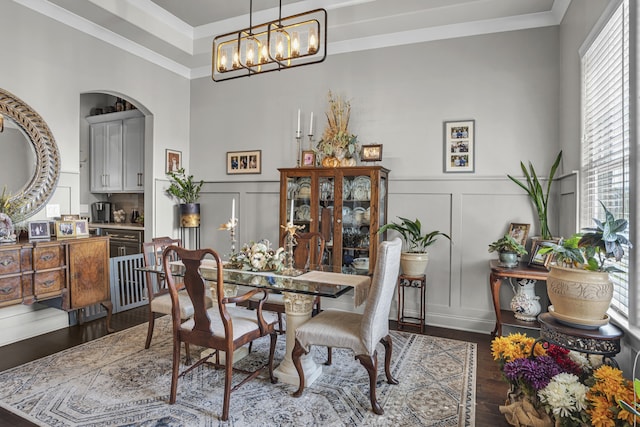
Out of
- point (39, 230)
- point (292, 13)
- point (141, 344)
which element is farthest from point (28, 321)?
point (292, 13)

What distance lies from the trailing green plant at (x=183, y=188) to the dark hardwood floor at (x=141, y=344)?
1.48m

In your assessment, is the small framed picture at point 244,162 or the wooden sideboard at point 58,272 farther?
the small framed picture at point 244,162

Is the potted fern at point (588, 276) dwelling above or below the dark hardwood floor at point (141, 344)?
above

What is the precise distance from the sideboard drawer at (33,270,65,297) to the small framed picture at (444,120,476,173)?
383cm

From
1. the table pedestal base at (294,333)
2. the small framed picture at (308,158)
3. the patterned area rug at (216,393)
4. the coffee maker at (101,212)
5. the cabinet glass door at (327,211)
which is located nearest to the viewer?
the patterned area rug at (216,393)

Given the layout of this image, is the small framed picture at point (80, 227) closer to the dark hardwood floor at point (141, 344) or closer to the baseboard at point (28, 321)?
the baseboard at point (28, 321)

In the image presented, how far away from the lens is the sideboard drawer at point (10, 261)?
2961mm

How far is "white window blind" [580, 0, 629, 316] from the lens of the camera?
2.06 meters

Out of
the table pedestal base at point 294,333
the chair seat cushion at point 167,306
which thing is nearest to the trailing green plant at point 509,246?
the table pedestal base at point 294,333

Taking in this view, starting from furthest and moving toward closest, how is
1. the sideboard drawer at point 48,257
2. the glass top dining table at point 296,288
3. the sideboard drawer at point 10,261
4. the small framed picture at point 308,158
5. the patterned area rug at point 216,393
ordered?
the small framed picture at point 308,158
the sideboard drawer at point 48,257
the sideboard drawer at point 10,261
the glass top dining table at point 296,288
the patterned area rug at point 216,393

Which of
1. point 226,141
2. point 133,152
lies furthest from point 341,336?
point 133,152

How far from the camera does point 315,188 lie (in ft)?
13.3

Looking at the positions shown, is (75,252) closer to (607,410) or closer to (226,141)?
(226,141)

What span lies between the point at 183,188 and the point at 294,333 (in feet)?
10.1
